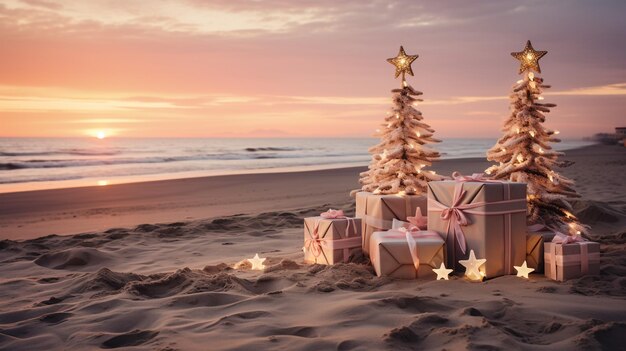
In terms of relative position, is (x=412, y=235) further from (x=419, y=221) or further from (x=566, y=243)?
(x=566, y=243)

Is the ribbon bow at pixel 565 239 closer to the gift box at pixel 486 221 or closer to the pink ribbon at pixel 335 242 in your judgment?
the gift box at pixel 486 221

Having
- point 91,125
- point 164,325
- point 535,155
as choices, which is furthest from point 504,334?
point 91,125

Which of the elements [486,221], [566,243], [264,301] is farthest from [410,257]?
[264,301]

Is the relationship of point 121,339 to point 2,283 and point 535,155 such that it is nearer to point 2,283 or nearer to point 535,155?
point 2,283

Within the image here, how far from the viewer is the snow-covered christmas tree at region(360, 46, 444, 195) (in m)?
6.38

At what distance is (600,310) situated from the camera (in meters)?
3.85

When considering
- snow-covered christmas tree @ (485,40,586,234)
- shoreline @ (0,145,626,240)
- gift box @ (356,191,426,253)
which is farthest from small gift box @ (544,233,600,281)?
shoreline @ (0,145,626,240)

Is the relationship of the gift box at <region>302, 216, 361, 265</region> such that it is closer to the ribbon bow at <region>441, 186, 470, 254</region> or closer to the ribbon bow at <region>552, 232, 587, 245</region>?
the ribbon bow at <region>441, 186, 470, 254</region>

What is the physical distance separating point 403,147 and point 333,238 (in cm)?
153

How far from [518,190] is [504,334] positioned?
198 centimetres

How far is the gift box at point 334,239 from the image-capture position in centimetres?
582

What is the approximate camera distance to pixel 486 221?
16.2ft

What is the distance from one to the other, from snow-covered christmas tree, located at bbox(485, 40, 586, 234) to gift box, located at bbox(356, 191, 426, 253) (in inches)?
41.1

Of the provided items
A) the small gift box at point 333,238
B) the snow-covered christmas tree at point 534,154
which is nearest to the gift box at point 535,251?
the snow-covered christmas tree at point 534,154
